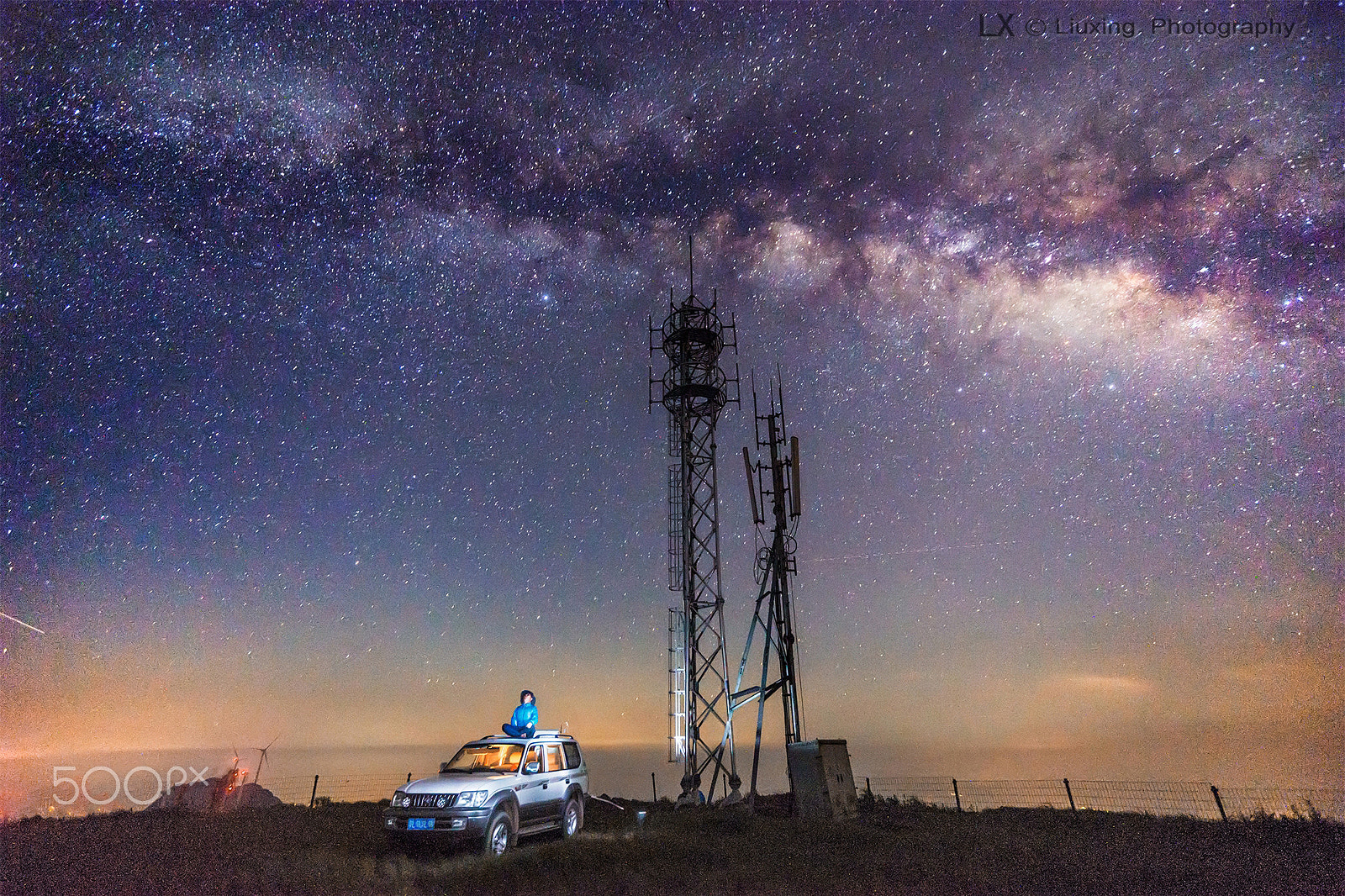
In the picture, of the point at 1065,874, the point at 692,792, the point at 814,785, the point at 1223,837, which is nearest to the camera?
the point at 1065,874

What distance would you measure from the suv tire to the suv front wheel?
1967mm

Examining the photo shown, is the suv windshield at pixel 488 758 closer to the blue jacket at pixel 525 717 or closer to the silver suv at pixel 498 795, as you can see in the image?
the silver suv at pixel 498 795

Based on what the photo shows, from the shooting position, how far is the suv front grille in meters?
11.8

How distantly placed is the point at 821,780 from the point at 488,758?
26.7ft

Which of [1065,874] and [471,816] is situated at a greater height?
[471,816]

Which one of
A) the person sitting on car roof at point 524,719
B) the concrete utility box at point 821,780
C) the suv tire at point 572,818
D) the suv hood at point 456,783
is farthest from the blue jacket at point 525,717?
the concrete utility box at point 821,780

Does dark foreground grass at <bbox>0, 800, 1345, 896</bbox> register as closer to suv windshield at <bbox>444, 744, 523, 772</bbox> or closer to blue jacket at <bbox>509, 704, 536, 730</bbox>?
suv windshield at <bbox>444, 744, 523, 772</bbox>

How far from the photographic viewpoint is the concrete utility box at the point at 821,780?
17.2m

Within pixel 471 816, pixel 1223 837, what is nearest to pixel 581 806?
pixel 471 816

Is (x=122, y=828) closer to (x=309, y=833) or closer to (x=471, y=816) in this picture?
(x=309, y=833)

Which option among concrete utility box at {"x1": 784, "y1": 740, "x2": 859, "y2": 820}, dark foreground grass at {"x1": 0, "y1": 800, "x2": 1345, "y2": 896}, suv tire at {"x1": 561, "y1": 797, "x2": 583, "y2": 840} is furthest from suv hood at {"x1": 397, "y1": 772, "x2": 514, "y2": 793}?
concrete utility box at {"x1": 784, "y1": 740, "x2": 859, "y2": 820}

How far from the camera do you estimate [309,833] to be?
14.8 meters

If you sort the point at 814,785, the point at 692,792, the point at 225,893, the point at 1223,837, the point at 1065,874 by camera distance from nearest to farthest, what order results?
the point at 225,893, the point at 1065,874, the point at 1223,837, the point at 814,785, the point at 692,792

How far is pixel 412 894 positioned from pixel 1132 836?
43.3ft
